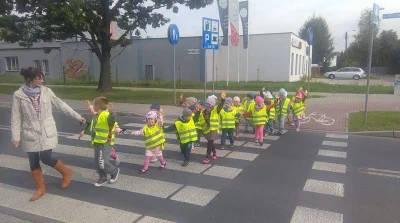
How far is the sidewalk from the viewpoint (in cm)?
1136

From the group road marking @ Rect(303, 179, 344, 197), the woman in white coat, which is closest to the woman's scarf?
the woman in white coat

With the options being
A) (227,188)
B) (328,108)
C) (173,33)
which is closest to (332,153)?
(227,188)

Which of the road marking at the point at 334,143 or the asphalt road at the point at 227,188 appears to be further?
the road marking at the point at 334,143

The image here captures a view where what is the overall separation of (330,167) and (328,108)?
835 cm

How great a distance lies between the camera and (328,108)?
1430 centimetres

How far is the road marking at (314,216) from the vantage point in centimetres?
423

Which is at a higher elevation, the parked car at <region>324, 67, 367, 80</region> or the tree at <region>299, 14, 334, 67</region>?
the tree at <region>299, 14, 334, 67</region>

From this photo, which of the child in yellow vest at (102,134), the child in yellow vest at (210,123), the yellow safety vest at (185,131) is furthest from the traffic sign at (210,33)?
the child in yellow vest at (102,134)

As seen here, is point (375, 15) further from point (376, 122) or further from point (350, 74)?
point (350, 74)

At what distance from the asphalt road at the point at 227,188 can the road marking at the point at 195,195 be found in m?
0.01

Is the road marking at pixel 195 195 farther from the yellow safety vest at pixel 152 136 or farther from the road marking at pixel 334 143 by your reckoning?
the road marking at pixel 334 143

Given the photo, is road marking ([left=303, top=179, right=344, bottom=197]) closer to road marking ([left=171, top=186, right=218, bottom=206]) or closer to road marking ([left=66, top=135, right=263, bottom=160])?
road marking ([left=171, top=186, right=218, bottom=206])

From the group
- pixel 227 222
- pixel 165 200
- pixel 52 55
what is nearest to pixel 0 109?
pixel 165 200

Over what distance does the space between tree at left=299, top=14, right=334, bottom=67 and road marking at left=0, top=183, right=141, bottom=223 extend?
63758 mm
